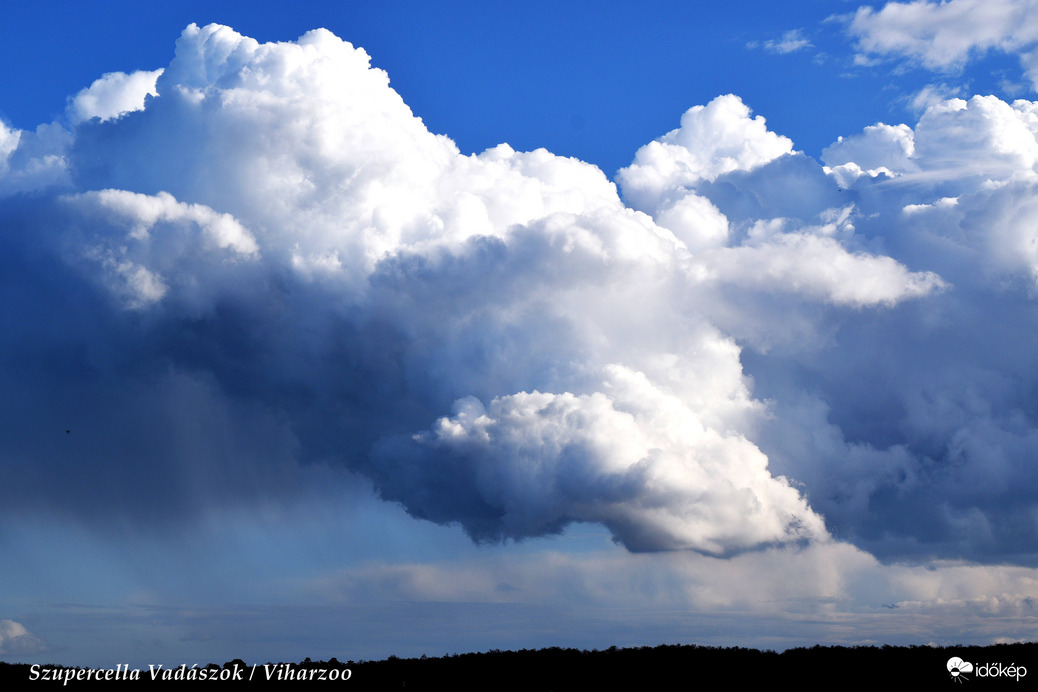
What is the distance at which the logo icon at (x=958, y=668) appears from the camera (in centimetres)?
14425

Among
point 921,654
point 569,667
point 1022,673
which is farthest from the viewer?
point 569,667

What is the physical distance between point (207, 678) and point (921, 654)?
105 meters

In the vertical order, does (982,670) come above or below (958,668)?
below

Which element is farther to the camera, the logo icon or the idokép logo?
the idokép logo

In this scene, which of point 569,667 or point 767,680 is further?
point 569,667

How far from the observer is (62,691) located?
14738 cm

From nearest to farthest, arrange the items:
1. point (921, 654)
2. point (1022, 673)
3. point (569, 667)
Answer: point (1022, 673) < point (921, 654) < point (569, 667)

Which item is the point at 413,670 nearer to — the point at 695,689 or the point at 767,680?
the point at 695,689

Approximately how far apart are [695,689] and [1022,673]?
148 feet

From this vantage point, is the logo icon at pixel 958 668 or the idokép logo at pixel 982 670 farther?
the idokép logo at pixel 982 670

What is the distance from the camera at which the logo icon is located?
473 feet

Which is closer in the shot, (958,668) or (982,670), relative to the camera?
(958,668)

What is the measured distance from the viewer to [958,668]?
481 ft

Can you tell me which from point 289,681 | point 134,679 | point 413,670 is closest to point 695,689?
point 413,670
